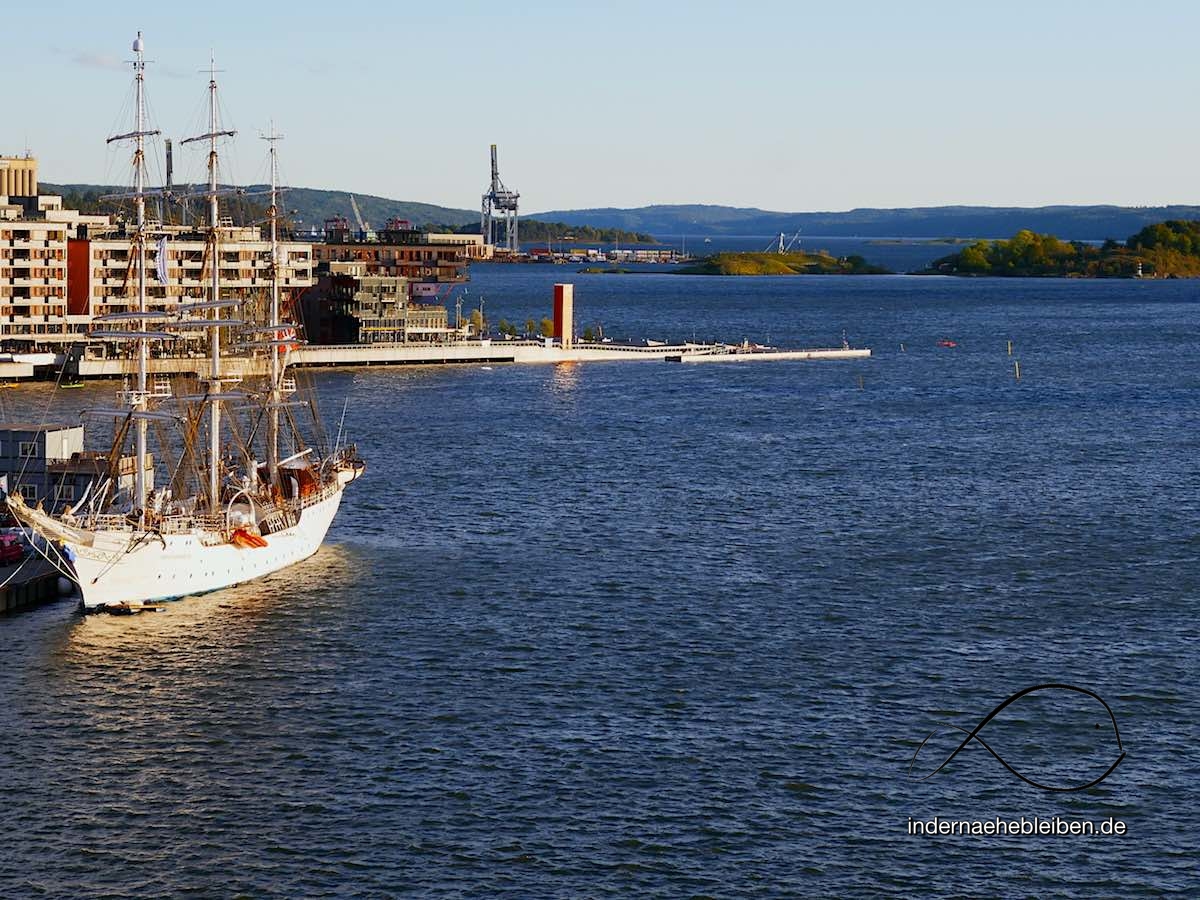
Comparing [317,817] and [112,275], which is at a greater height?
[112,275]

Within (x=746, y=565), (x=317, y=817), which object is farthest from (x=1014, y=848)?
(x=746, y=565)

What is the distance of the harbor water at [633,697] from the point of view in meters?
42.8

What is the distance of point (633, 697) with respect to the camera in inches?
2152

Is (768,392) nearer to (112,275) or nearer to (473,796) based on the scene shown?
(112,275)

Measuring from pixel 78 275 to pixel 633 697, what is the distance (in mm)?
122806

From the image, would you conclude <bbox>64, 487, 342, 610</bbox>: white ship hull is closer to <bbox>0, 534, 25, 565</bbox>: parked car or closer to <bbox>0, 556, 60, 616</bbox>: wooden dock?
<bbox>0, 556, 60, 616</bbox>: wooden dock

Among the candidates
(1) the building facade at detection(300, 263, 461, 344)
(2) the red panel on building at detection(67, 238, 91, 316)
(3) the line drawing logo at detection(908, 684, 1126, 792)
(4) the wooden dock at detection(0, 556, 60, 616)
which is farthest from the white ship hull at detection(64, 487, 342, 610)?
(1) the building facade at detection(300, 263, 461, 344)

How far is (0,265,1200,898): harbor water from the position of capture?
A: 42750 mm

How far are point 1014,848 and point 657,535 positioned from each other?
128ft

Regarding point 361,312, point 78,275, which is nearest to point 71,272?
point 78,275

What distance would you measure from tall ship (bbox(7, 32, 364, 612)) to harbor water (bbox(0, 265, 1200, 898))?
5.66ft

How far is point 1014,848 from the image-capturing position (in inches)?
1716

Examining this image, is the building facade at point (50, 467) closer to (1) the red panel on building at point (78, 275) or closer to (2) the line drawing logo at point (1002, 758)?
(2) the line drawing logo at point (1002, 758)

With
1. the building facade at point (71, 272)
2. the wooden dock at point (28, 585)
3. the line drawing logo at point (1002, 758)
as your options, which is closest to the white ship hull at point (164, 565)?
the wooden dock at point (28, 585)
